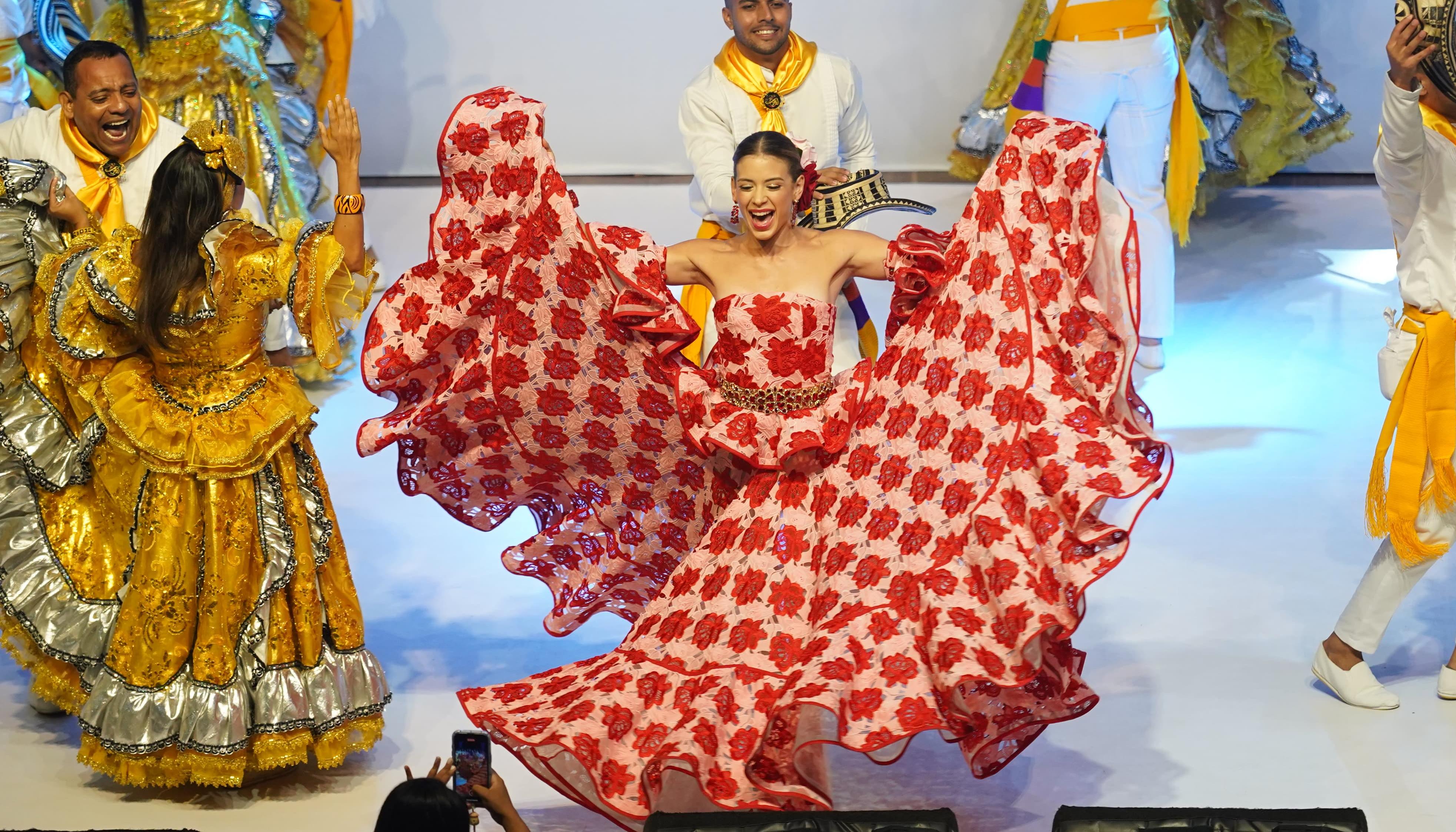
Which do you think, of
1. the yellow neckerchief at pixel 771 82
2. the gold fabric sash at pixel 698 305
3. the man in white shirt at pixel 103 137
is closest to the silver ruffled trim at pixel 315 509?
the man in white shirt at pixel 103 137

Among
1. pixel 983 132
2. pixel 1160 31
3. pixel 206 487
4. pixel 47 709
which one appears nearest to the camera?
pixel 206 487

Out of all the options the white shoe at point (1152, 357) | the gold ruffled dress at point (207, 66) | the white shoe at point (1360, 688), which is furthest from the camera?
the white shoe at point (1152, 357)

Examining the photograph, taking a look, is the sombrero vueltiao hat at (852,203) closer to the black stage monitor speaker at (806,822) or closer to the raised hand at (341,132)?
the raised hand at (341,132)

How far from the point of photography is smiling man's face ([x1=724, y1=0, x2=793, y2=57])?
5.22 meters

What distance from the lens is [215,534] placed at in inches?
159

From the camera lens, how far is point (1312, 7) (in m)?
8.88

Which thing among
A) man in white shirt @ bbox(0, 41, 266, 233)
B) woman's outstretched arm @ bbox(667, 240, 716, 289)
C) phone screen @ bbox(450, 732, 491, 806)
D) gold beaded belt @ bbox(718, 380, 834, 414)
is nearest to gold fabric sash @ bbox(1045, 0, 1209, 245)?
woman's outstretched arm @ bbox(667, 240, 716, 289)

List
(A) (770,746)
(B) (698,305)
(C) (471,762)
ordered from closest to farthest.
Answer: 1. (C) (471,762)
2. (A) (770,746)
3. (B) (698,305)

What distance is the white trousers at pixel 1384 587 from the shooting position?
4.48 m

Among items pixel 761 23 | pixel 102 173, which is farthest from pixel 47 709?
pixel 761 23

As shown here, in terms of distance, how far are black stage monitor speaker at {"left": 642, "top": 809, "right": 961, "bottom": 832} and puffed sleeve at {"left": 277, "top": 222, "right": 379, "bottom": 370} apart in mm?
1526

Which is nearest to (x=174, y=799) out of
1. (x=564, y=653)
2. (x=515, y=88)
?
(x=564, y=653)

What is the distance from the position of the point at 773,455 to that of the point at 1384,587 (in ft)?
5.63

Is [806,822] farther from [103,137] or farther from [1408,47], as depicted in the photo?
[103,137]
